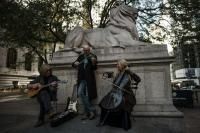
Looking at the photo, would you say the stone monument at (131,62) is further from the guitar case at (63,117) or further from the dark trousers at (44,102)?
the dark trousers at (44,102)

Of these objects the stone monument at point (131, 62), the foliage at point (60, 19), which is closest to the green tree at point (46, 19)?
the foliage at point (60, 19)

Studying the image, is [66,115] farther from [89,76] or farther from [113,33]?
[113,33]

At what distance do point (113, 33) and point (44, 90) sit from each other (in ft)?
10.8

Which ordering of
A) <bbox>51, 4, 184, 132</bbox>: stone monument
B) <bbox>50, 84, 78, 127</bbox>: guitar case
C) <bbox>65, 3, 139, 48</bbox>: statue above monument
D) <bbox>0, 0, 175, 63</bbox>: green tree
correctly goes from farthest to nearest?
<bbox>0, 0, 175, 63</bbox>: green tree
<bbox>65, 3, 139, 48</bbox>: statue above monument
<bbox>51, 4, 184, 132</bbox>: stone monument
<bbox>50, 84, 78, 127</bbox>: guitar case

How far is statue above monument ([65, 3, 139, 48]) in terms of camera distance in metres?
7.73

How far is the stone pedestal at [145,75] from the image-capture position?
641 centimetres

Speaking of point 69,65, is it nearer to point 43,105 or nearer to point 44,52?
point 43,105

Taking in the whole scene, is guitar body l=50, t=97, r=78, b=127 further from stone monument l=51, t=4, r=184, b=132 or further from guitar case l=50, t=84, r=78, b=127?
stone monument l=51, t=4, r=184, b=132

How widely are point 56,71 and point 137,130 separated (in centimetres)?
378

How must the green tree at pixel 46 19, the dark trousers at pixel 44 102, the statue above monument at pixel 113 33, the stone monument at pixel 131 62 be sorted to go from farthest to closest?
the green tree at pixel 46 19 < the statue above monument at pixel 113 33 < the stone monument at pixel 131 62 < the dark trousers at pixel 44 102

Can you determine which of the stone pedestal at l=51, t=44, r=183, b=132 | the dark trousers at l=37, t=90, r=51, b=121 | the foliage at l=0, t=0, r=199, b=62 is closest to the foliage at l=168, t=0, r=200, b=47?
the foliage at l=0, t=0, r=199, b=62

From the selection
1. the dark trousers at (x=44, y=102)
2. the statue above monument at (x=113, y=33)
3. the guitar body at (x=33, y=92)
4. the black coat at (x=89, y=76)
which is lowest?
the dark trousers at (x=44, y=102)

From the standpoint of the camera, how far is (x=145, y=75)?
685 centimetres

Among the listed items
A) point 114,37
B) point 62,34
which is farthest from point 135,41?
point 62,34
